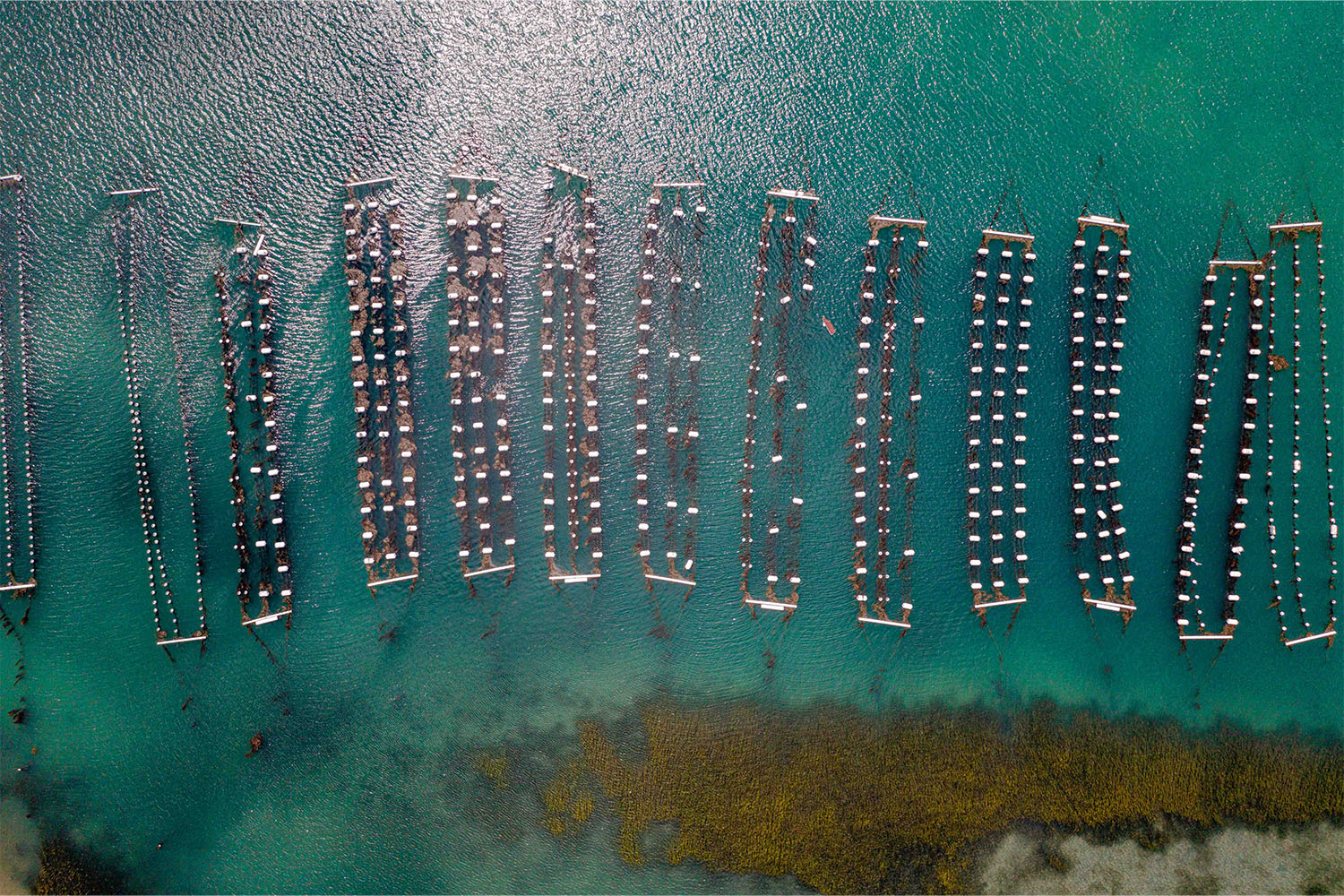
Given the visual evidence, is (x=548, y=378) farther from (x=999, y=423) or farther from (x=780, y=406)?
(x=999, y=423)

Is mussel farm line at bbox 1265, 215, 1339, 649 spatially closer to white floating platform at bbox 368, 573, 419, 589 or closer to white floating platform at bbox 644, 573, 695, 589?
white floating platform at bbox 644, 573, 695, 589

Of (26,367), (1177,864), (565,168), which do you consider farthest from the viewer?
(1177,864)

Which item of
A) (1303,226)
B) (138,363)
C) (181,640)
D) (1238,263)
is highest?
(1303,226)

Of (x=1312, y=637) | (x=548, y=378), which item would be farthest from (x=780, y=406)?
(x=1312, y=637)

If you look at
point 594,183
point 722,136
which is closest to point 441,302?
point 594,183

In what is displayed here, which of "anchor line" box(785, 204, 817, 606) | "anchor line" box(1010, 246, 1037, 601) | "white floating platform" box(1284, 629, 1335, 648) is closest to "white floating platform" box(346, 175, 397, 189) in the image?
"anchor line" box(785, 204, 817, 606)

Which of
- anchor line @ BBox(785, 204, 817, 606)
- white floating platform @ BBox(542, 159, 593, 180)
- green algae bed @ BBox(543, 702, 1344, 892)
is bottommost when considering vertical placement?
green algae bed @ BBox(543, 702, 1344, 892)

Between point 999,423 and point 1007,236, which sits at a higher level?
point 1007,236
